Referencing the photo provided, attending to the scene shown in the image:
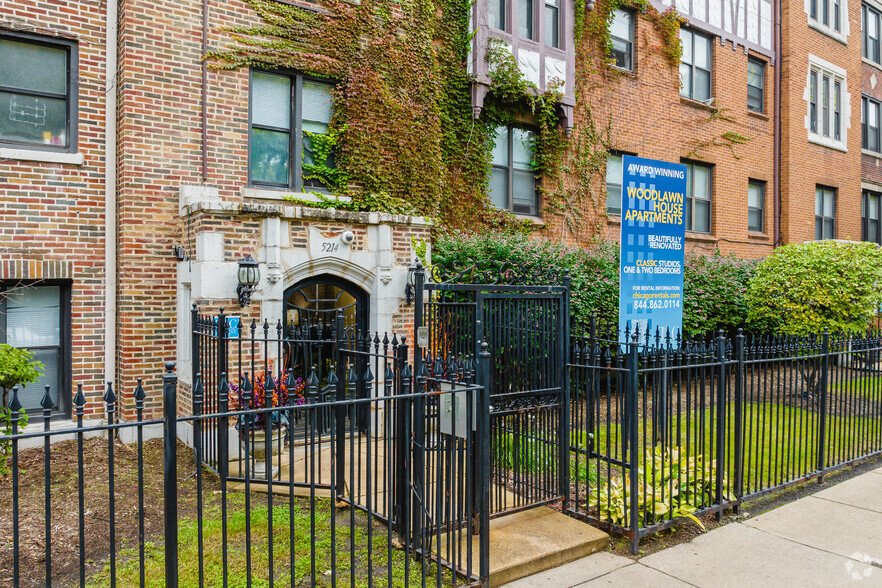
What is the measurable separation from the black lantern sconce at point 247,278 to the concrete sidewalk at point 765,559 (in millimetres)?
4797

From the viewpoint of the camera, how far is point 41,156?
8.00 m

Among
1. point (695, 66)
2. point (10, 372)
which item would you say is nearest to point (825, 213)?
point (695, 66)

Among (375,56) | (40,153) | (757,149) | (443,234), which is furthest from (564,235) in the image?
(40,153)

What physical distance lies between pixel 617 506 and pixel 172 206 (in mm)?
6819

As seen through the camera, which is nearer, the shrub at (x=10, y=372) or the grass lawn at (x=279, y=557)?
the grass lawn at (x=279, y=557)

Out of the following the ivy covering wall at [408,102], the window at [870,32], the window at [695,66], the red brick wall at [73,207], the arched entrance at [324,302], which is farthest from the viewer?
the window at [870,32]

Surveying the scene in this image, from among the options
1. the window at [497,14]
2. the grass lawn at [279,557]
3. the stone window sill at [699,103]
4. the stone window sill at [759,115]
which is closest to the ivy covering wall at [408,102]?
the window at [497,14]

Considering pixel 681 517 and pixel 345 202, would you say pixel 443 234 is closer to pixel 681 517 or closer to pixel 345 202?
pixel 345 202

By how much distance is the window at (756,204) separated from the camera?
17531 millimetres

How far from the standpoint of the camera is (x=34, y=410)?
8078mm

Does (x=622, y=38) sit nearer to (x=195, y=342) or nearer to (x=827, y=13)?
(x=827, y=13)

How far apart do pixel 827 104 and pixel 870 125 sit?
3.45 meters

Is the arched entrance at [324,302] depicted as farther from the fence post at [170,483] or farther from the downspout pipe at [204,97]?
the fence post at [170,483]

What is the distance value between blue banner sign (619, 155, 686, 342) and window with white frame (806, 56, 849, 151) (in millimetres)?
12920
